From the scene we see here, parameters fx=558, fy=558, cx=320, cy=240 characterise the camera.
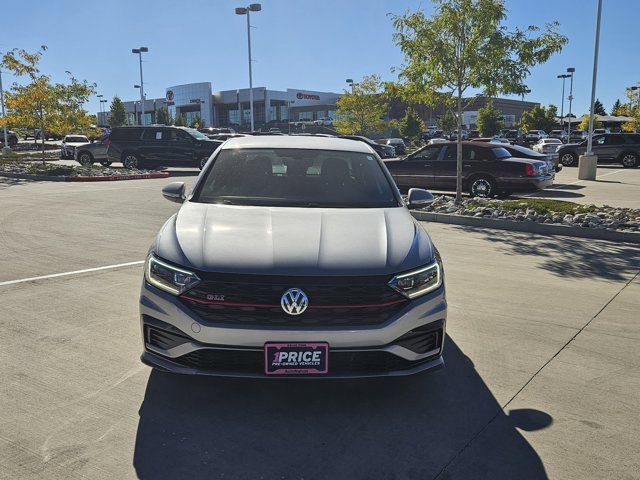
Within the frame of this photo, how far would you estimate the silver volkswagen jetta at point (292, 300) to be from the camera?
3117 mm

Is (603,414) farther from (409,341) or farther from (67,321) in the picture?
(67,321)

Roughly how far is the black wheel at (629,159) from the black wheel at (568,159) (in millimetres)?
2465

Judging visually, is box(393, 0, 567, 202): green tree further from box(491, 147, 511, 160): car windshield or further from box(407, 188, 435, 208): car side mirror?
box(407, 188, 435, 208): car side mirror

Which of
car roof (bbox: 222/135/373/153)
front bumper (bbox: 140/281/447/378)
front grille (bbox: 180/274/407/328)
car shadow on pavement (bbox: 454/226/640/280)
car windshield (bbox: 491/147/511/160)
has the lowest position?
car shadow on pavement (bbox: 454/226/640/280)

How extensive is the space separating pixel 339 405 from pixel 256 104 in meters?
97.2

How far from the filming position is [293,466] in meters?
2.86

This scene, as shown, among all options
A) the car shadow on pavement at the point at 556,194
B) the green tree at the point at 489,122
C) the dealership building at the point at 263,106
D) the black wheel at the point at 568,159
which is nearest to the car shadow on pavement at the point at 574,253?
the car shadow on pavement at the point at 556,194

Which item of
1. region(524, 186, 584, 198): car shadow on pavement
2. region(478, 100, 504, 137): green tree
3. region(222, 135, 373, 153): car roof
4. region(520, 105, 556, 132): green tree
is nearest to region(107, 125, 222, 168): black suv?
region(524, 186, 584, 198): car shadow on pavement

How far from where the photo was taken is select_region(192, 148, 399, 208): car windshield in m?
4.44

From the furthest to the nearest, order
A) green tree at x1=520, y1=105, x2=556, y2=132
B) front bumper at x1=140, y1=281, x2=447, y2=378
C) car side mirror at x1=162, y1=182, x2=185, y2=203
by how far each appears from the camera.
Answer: green tree at x1=520, y1=105, x2=556, y2=132, car side mirror at x1=162, y1=182, x2=185, y2=203, front bumper at x1=140, y1=281, x2=447, y2=378

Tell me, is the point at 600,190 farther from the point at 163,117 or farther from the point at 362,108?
the point at 163,117

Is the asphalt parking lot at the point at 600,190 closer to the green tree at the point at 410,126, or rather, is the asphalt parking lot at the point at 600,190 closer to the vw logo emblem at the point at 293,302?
the vw logo emblem at the point at 293,302

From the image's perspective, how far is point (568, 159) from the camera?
2966 centimetres

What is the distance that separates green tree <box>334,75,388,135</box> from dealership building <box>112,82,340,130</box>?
4919 centimetres
